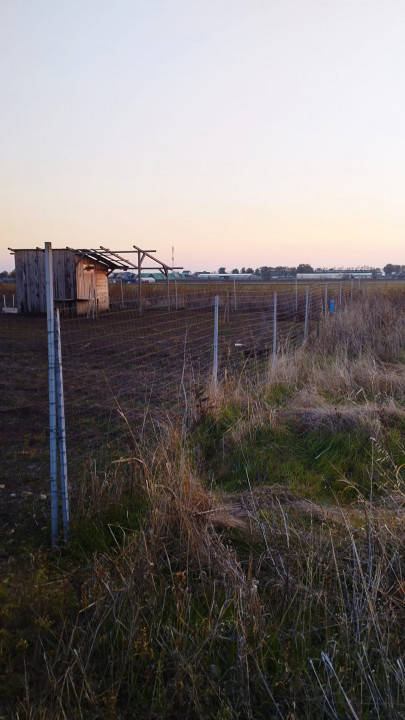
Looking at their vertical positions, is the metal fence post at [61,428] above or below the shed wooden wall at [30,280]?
below

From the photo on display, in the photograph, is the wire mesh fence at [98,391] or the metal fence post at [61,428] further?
the wire mesh fence at [98,391]

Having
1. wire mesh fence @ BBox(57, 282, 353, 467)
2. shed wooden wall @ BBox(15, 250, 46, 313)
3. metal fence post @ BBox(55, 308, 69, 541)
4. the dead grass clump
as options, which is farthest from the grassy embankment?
shed wooden wall @ BBox(15, 250, 46, 313)

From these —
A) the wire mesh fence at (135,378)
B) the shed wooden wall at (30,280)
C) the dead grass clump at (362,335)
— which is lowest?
the wire mesh fence at (135,378)

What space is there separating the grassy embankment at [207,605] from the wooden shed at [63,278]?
1935cm

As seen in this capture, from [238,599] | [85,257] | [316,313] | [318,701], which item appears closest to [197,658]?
[238,599]

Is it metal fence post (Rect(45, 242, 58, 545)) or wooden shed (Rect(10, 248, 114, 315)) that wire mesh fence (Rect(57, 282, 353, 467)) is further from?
wooden shed (Rect(10, 248, 114, 315))

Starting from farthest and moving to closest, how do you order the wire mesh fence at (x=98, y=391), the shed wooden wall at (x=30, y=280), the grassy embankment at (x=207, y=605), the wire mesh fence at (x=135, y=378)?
the shed wooden wall at (x=30, y=280), the wire mesh fence at (x=135, y=378), the wire mesh fence at (x=98, y=391), the grassy embankment at (x=207, y=605)

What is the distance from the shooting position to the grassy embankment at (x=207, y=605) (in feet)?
8.37

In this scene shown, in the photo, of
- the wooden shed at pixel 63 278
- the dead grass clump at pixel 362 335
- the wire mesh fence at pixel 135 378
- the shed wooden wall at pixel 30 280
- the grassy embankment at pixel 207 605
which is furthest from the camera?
the shed wooden wall at pixel 30 280

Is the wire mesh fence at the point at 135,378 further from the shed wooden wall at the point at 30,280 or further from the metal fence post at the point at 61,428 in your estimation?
the shed wooden wall at the point at 30,280

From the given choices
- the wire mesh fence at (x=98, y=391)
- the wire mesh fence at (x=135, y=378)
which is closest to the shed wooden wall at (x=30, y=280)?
the wire mesh fence at (x=135, y=378)

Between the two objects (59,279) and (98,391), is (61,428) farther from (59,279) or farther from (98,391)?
(59,279)

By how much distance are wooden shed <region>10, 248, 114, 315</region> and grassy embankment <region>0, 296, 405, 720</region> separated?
19.4 metres

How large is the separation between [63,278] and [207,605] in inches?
853
